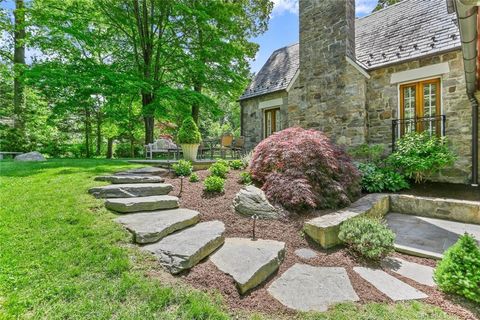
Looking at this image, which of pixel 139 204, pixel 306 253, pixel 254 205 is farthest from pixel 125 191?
pixel 306 253

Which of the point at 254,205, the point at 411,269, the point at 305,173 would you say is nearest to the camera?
the point at 411,269

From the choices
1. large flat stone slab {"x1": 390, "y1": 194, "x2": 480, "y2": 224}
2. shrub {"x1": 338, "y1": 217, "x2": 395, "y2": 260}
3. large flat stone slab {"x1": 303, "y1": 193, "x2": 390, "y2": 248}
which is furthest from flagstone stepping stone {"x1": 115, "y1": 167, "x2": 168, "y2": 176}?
large flat stone slab {"x1": 390, "y1": 194, "x2": 480, "y2": 224}

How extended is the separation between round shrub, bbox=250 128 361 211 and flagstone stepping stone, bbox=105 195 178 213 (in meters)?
1.66

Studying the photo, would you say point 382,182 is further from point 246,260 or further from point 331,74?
point 246,260

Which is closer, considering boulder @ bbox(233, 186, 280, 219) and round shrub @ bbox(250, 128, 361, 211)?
boulder @ bbox(233, 186, 280, 219)

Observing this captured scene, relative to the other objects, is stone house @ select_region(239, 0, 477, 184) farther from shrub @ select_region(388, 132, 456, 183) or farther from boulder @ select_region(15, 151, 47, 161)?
boulder @ select_region(15, 151, 47, 161)

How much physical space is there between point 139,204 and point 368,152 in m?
5.70

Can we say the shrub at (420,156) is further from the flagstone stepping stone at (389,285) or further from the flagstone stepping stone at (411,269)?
the flagstone stepping stone at (389,285)

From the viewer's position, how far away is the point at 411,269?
2.83m

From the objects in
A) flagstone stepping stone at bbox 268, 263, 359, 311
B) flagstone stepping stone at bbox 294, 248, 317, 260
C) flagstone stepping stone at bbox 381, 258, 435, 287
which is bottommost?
flagstone stepping stone at bbox 381, 258, 435, 287

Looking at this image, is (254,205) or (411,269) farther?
(254,205)

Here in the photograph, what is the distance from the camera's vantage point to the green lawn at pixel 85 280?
1.82m

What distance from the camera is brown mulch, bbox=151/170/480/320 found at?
215 centimetres

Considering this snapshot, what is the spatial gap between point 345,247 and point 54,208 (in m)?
3.97
